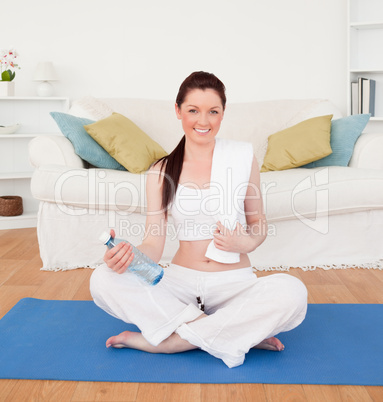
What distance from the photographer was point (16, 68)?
4.27 meters

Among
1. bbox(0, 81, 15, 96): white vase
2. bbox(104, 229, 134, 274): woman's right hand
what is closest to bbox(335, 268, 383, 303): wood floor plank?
bbox(104, 229, 134, 274): woman's right hand

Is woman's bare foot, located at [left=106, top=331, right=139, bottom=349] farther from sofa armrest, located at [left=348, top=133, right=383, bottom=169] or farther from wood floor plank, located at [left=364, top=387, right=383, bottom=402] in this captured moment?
sofa armrest, located at [left=348, top=133, right=383, bottom=169]

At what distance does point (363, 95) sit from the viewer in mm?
4031

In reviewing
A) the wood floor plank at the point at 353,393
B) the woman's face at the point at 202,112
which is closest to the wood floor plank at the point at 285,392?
the wood floor plank at the point at 353,393

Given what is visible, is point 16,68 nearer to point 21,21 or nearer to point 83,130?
point 21,21

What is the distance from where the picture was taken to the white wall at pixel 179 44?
4180 millimetres

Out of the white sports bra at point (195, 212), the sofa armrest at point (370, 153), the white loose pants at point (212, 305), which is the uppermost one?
the sofa armrest at point (370, 153)

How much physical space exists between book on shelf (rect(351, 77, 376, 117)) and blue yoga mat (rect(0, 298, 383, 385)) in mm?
2242

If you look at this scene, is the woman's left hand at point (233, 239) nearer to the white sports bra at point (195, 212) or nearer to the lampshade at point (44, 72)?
the white sports bra at point (195, 212)

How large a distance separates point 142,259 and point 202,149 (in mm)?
467

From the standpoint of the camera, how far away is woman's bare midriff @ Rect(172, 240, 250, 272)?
187 cm

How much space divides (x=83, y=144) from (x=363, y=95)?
2.11m

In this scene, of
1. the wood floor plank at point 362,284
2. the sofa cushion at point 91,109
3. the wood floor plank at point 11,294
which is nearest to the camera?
the wood floor plank at point 11,294

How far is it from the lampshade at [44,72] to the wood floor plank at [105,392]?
2.92m
